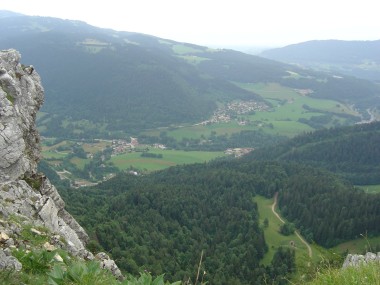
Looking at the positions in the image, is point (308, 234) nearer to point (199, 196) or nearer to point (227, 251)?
point (227, 251)

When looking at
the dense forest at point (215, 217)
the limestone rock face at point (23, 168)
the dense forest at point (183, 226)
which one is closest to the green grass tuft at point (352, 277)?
the limestone rock face at point (23, 168)

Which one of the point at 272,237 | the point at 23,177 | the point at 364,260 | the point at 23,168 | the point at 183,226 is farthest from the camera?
the point at 183,226

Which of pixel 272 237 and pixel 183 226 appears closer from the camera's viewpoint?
pixel 272 237

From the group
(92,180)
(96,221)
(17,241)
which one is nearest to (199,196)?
(96,221)

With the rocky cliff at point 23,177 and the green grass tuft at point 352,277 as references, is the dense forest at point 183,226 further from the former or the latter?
the green grass tuft at point 352,277

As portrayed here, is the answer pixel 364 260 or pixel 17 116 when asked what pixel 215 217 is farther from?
pixel 364 260

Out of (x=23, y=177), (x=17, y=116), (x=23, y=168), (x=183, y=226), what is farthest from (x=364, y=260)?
(x=183, y=226)
